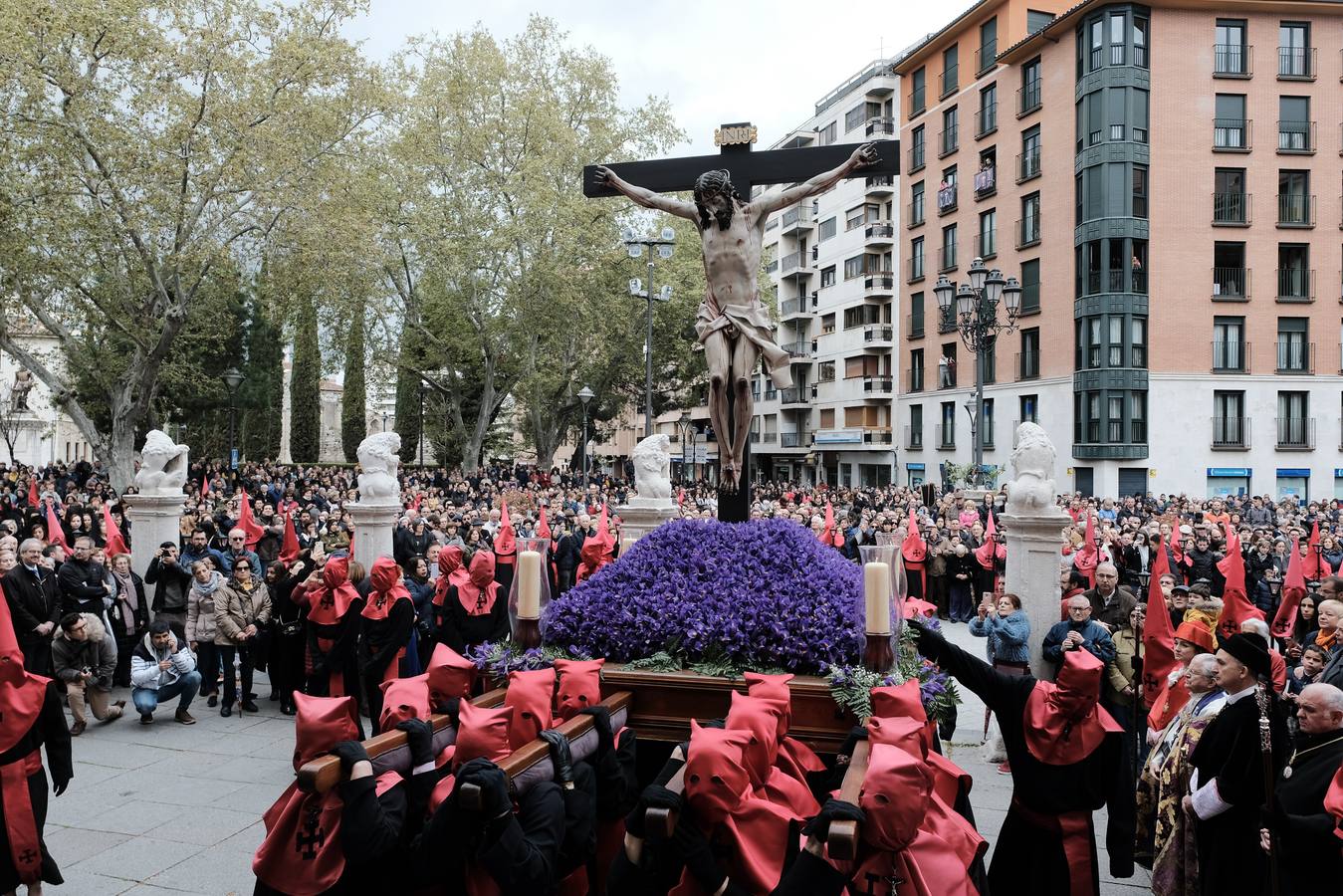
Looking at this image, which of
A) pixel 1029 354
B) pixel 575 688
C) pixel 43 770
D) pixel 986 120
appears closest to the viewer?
pixel 575 688

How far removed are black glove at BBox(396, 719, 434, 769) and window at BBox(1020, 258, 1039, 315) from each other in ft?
127

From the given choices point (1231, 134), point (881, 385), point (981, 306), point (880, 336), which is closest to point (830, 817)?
point (981, 306)

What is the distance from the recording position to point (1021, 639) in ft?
26.9

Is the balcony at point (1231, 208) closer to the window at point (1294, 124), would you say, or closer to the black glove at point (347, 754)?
the window at point (1294, 124)

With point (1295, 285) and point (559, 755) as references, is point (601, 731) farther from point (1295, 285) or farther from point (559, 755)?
point (1295, 285)

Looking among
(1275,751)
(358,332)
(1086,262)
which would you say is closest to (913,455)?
(1086,262)

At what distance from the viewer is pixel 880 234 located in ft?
171

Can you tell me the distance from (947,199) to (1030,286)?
22.0 ft

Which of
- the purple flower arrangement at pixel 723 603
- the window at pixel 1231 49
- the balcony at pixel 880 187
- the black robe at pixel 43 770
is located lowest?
the black robe at pixel 43 770

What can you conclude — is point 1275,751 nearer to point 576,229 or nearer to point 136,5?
point 136,5

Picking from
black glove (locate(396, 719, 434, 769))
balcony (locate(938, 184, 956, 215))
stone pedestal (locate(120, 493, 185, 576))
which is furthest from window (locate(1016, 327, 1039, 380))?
black glove (locate(396, 719, 434, 769))

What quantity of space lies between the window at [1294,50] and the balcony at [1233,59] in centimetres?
123

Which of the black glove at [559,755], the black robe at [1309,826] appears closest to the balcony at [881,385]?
the black robe at [1309,826]

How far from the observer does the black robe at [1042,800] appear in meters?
4.58
